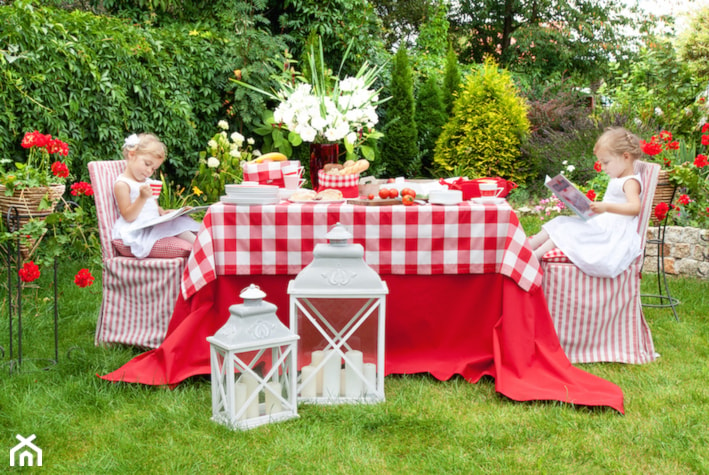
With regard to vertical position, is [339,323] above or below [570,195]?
below

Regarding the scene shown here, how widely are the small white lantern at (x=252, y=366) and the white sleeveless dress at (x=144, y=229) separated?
→ 1.09 metres

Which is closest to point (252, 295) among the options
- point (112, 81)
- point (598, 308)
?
point (598, 308)

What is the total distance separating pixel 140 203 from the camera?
11.8 feet

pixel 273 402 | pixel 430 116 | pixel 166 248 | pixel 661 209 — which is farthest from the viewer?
pixel 430 116

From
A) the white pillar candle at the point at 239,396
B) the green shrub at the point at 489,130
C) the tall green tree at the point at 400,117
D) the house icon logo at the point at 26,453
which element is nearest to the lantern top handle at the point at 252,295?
the white pillar candle at the point at 239,396

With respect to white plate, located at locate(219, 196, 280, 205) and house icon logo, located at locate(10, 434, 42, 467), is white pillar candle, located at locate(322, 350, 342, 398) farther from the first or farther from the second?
house icon logo, located at locate(10, 434, 42, 467)

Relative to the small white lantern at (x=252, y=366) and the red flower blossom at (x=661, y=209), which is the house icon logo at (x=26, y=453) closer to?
the small white lantern at (x=252, y=366)

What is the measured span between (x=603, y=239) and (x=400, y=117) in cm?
645

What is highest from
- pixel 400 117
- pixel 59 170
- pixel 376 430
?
pixel 400 117

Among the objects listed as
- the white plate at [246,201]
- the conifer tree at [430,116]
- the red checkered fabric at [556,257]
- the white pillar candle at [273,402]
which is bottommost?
the white pillar candle at [273,402]

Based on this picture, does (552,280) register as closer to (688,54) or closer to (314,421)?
(314,421)

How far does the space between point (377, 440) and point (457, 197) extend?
121cm

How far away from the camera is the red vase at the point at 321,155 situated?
3.89 meters

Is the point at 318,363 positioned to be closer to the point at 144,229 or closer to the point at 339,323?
the point at 339,323
